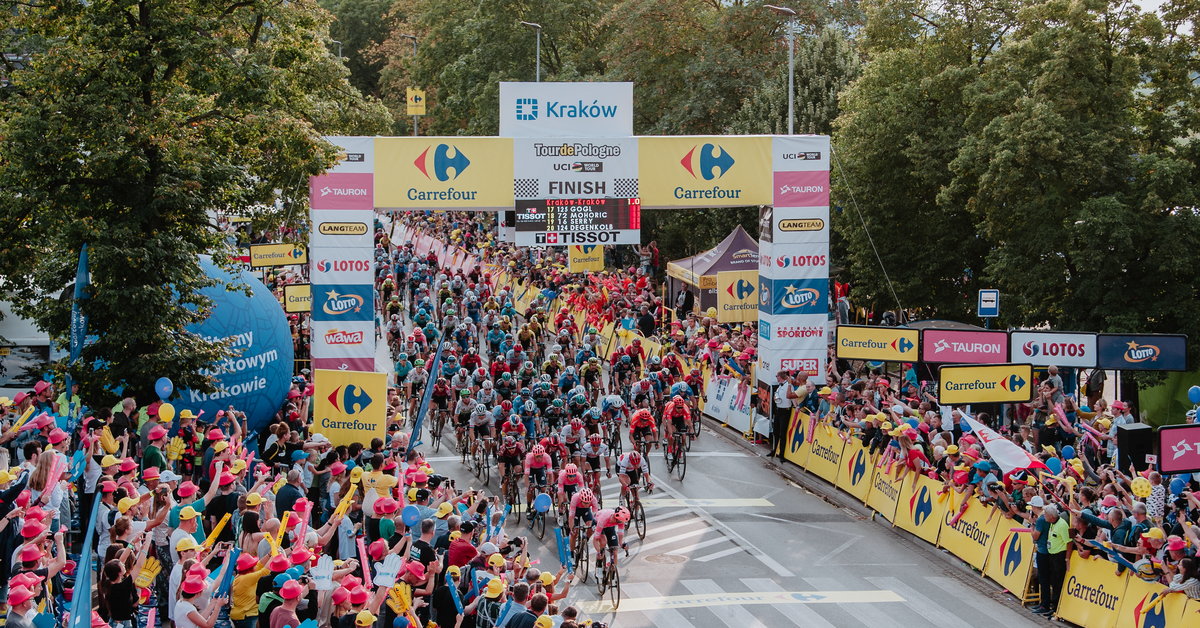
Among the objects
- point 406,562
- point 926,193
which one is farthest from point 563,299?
point 406,562

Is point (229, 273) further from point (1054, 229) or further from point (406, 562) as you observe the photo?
point (1054, 229)

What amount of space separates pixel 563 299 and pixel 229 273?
710 inches

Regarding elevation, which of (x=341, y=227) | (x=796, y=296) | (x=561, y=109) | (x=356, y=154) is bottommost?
(x=796, y=296)

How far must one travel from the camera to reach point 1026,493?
17.6 meters

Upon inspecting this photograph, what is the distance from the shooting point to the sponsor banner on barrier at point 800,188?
956 inches

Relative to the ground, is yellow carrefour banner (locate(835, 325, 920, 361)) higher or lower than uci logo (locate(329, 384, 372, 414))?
higher

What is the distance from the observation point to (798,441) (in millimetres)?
24953

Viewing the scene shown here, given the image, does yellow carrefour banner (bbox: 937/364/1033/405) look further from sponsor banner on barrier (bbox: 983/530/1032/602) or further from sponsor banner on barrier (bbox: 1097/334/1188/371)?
sponsor banner on barrier (bbox: 983/530/1032/602)

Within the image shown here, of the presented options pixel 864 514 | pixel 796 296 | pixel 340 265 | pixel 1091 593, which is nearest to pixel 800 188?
pixel 796 296

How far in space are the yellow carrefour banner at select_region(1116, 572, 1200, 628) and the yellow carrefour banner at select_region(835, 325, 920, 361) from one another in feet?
26.4

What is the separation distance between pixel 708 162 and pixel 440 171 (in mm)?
5024

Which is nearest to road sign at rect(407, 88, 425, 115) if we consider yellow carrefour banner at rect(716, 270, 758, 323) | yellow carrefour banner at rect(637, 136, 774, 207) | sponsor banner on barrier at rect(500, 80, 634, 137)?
yellow carrefour banner at rect(716, 270, 758, 323)

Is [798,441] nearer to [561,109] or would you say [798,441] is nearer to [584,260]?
[561,109]

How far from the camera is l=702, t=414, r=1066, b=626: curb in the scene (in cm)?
1784
